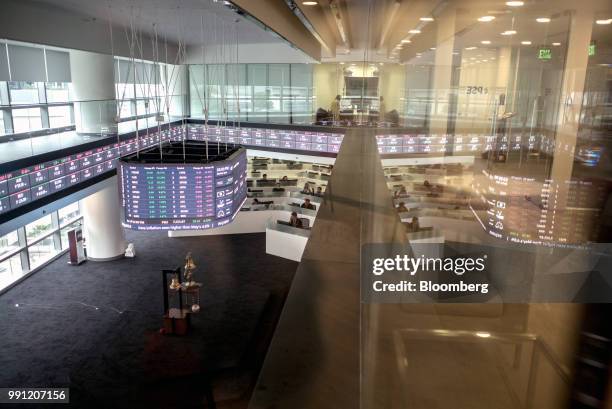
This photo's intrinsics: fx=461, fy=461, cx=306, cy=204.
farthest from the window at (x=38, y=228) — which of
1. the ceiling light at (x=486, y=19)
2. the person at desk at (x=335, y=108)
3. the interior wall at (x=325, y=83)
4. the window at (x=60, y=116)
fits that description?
the ceiling light at (x=486, y=19)

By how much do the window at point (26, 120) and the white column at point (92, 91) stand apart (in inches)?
33.3

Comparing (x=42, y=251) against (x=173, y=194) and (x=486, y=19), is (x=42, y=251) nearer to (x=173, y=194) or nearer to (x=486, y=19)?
(x=173, y=194)

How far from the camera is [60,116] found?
38.5 feet

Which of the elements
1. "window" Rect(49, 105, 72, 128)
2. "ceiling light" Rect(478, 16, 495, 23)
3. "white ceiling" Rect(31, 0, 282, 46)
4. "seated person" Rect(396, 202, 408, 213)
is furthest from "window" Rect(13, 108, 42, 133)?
"ceiling light" Rect(478, 16, 495, 23)

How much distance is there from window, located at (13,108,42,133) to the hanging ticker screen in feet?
15.5

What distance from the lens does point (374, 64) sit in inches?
209

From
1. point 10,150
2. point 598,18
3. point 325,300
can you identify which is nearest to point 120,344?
point 10,150

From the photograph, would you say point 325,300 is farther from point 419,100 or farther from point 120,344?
point 120,344

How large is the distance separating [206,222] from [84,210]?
5.97m

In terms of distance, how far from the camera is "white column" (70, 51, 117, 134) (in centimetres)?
1100

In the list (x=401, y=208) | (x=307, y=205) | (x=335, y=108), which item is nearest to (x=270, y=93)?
(x=335, y=108)

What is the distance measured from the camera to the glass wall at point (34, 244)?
1064 cm

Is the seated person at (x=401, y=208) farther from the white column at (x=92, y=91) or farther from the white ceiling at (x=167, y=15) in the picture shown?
the white column at (x=92, y=91)

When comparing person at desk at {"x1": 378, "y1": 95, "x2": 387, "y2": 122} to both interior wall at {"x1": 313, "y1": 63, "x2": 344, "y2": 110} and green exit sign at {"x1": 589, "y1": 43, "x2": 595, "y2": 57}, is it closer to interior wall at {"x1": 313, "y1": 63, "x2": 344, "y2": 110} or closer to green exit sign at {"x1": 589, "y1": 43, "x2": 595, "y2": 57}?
green exit sign at {"x1": 589, "y1": 43, "x2": 595, "y2": 57}
